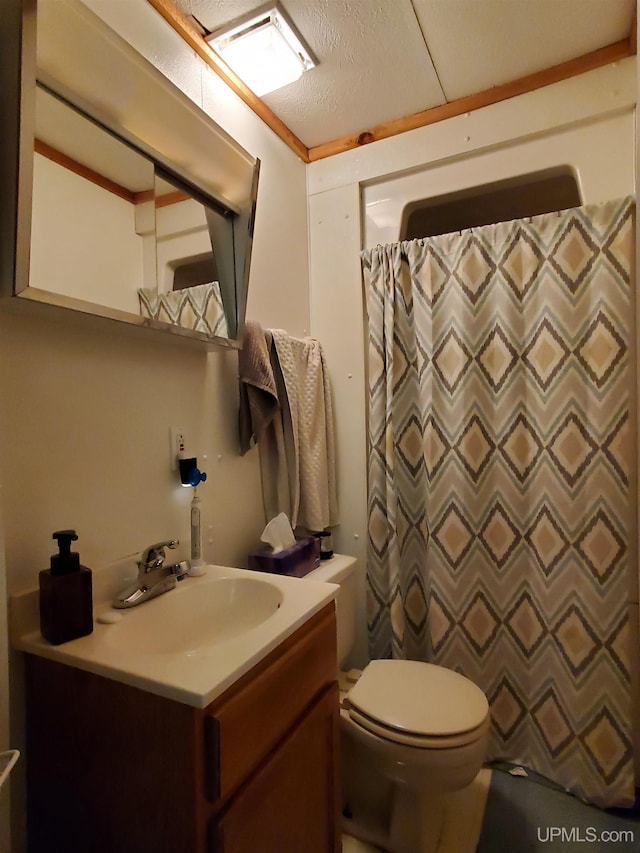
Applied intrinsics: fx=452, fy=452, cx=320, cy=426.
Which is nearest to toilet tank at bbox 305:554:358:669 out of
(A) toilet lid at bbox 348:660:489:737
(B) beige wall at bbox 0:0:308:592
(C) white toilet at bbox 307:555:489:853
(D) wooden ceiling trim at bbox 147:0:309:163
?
(C) white toilet at bbox 307:555:489:853

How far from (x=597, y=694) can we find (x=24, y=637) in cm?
167

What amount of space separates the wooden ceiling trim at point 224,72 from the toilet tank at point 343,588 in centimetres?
167

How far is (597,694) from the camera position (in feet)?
4.87

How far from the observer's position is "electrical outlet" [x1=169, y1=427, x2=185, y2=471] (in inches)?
50.2

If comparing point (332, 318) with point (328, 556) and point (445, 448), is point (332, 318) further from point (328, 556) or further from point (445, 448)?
point (328, 556)

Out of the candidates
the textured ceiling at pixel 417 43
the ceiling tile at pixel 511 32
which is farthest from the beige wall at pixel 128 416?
the ceiling tile at pixel 511 32

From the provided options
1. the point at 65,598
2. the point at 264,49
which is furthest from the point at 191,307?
the point at 264,49

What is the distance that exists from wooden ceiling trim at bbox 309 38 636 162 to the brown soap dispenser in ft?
6.06

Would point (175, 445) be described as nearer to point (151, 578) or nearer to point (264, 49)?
point (151, 578)

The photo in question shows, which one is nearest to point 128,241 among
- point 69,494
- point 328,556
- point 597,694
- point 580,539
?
point 69,494

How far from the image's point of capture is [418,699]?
129 cm

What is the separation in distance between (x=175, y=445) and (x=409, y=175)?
4.68 feet

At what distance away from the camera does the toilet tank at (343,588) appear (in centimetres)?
154

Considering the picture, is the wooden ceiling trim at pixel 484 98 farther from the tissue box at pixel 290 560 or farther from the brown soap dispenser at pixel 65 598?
the brown soap dispenser at pixel 65 598
